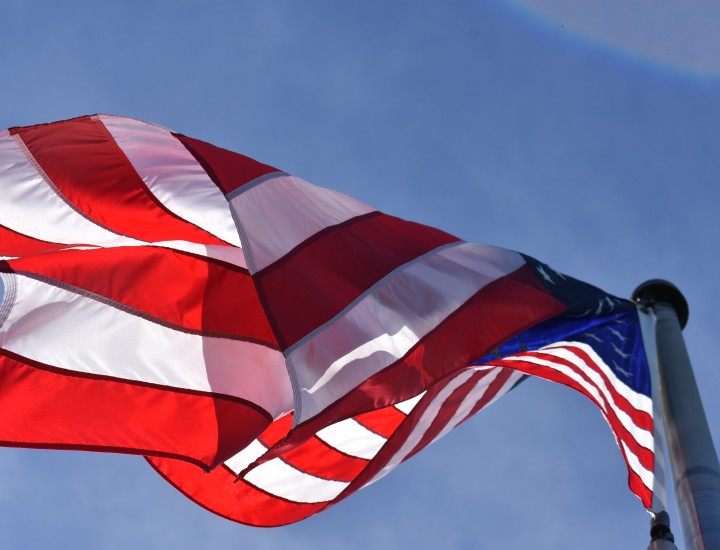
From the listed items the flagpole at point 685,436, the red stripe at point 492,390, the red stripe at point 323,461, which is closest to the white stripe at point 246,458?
the red stripe at point 323,461

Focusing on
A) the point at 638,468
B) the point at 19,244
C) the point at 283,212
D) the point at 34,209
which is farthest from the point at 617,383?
the point at 19,244

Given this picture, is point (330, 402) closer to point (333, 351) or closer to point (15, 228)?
point (333, 351)

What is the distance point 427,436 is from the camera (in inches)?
306

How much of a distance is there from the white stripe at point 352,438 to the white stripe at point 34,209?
2573 mm

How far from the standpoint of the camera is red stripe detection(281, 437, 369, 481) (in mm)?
8203

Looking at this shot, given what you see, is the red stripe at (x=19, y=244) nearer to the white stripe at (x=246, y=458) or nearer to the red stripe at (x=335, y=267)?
the red stripe at (x=335, y=267)

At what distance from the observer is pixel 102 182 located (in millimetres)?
6953

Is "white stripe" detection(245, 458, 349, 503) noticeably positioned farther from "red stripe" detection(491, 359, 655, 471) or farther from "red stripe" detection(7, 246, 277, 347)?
"red stripe" detection(491, 359, 655, 471)

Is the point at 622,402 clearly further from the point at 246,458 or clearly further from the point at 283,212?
the point at 246,458

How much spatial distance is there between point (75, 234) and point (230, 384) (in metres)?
1.63

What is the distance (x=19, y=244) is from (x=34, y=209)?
353mm

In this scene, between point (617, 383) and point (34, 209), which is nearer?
point (617, 383)

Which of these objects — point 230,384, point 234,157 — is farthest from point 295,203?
point 230,384

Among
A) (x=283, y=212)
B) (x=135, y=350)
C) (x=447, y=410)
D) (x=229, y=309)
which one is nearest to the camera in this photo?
(x=283, y=212)
